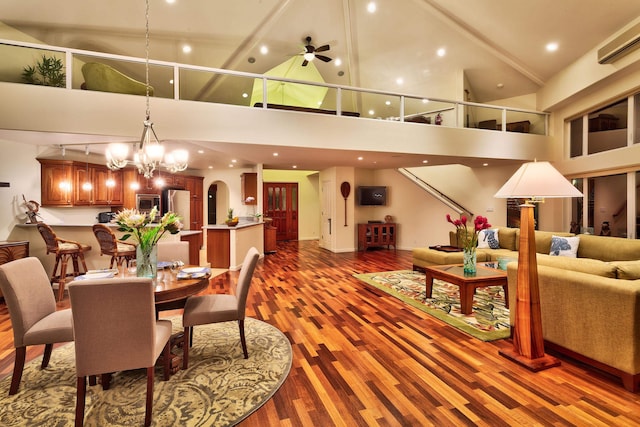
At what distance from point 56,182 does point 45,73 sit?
221 centimetres

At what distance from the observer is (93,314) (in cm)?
180

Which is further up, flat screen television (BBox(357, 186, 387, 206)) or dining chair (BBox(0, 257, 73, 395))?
flat screen television (BBox(357, 186, 387, 206))

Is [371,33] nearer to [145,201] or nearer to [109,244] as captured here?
[145,201]

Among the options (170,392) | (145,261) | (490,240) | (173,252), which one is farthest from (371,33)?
(170,392)

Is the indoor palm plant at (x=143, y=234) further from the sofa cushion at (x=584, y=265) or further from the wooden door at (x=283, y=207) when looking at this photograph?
the wooden door at (x=283, y=207)

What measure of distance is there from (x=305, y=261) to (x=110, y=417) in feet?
18.4

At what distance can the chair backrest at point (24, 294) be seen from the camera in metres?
2.12

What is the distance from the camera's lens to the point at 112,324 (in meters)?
1.83

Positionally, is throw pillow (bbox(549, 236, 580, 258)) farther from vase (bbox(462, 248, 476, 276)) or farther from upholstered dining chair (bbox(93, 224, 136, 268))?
upholstered dining chair (bbox(93, 224, 136, 268))

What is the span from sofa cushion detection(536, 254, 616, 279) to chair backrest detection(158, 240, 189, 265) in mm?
3698

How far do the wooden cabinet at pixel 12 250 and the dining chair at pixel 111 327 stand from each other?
383 cm

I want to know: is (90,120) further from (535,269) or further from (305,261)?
(535,269)

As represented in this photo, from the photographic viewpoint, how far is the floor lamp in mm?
2539

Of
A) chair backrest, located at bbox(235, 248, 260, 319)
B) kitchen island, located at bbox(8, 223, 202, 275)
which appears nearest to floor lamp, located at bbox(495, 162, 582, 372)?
chair backrest, located at bbox(235, 248, 260, 319)
